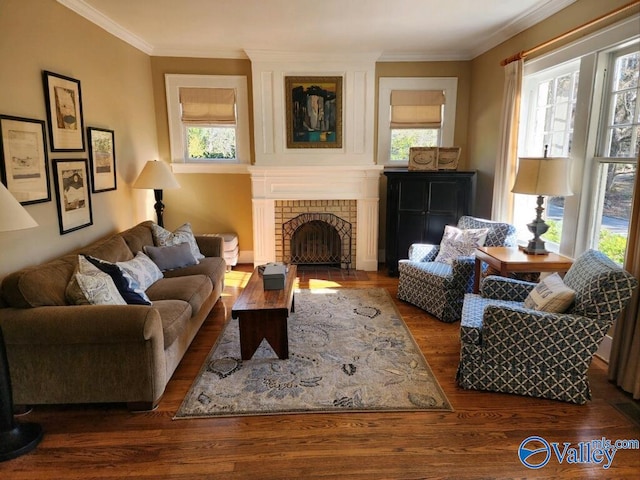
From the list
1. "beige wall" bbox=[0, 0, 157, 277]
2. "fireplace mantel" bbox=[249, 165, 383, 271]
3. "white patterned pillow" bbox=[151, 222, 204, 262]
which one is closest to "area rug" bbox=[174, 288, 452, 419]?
"white patterned pillow" bbox=[151, 222, 204, 262]

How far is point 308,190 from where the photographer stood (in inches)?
204

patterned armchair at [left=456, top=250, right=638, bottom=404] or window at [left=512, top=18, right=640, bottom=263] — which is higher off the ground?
window at [left=512, top=18, right=640, bottom=263]

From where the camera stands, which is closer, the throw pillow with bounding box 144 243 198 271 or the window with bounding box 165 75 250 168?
the throw pillow with bounding box 144 243 198 271

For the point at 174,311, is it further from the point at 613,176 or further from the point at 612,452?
the point at 613,176

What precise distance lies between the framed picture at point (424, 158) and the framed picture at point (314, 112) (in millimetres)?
931

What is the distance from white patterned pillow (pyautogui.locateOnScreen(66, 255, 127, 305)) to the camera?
243cm

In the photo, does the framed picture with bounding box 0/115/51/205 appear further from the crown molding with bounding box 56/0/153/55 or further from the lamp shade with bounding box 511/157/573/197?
the lamp shade with bounding box 511/157/573/197

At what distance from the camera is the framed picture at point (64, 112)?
9.87 ft

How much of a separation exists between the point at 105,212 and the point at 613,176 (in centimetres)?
422

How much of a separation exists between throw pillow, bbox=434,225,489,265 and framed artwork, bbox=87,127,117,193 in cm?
331

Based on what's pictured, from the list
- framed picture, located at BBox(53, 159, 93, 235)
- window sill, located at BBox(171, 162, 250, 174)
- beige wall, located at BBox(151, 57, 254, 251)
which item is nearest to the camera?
framed picture, located at BBox(53, 159, 93, 235)

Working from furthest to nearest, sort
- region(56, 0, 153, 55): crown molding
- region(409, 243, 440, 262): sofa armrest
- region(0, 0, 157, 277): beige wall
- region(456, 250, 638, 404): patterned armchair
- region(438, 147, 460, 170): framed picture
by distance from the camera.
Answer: region(438, 147, 460, 170): framed picture < region(409, 243, 440, 262): sofa armrest < region(56, 0, 153, 55): crown molding < region(0, 0, 157, 277): beige wall < region(456, 250, 638, 404): patterned armchair

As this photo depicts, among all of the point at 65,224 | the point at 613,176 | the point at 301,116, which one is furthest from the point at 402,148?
the point at 65,224

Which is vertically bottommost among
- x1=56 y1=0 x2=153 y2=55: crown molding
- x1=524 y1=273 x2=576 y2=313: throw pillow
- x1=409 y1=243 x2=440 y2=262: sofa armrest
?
x1=409 y1=243 x2=440 y2=262: sofa armrest
